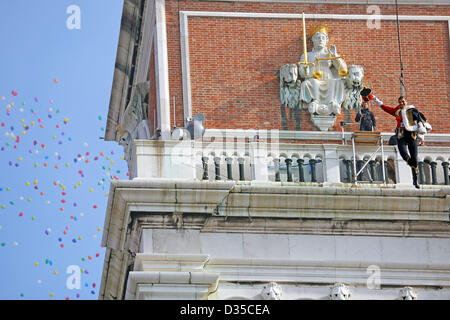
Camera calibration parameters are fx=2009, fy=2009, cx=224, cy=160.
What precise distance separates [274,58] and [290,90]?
85 centimetres

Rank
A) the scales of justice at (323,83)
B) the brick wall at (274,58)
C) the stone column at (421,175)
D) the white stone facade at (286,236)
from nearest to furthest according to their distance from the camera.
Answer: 1. the white stone facade at (286,236)
2. the stone column at (421,175)
3. the brick wall at (274,58)
4. the scales of justice at (323,83)

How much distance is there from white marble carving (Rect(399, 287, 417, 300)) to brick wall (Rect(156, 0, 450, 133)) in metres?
4.74

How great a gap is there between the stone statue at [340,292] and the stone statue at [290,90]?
4.78 m

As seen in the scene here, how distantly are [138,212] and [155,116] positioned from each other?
17.5 ft

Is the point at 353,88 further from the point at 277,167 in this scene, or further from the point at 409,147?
the point at 409,147

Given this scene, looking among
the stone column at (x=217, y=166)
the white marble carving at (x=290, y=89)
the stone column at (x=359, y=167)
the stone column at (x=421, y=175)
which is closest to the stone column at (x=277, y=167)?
the stone column at (x=217, y=166)

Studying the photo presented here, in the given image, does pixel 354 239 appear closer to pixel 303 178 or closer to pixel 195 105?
pixel 303 178

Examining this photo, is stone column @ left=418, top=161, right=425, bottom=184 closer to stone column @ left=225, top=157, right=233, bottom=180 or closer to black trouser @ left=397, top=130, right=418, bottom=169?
black trouser @ left=397, top=130, right=418, bottom=169

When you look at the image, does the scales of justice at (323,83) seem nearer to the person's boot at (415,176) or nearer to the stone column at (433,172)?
the stone column at (433,172)

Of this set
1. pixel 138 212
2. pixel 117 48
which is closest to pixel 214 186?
pixel 138 212

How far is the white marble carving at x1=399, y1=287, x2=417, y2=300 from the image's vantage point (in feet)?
126

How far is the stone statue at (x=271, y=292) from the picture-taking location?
3819 cm
